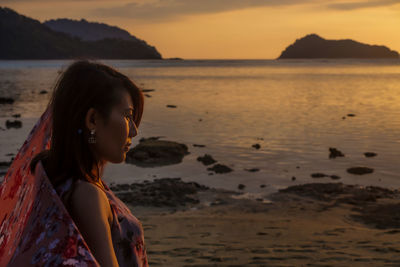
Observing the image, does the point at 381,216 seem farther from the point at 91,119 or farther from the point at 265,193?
the point at 91,119

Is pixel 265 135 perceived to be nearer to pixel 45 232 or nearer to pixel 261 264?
pixel 261 264

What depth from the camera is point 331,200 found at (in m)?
10.5

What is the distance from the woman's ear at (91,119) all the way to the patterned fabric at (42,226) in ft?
0.77

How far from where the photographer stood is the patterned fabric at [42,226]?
63.6 inches

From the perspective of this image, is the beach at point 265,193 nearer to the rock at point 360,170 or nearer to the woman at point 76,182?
the rock at point 360,170

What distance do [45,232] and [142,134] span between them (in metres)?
19.7

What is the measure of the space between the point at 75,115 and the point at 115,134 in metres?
0.18

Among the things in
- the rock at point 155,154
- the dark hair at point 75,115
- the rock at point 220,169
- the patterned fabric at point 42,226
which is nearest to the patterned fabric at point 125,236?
the patterned fabric at point 42,226

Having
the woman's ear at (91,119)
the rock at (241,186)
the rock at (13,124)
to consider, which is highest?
the woman's ear at (91,119)

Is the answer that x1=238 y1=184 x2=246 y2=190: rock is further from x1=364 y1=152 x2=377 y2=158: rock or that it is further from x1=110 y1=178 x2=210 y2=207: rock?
x1=364 y1=152 x2=377 y2=158: rock

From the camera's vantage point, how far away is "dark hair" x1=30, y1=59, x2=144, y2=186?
188 centimetres

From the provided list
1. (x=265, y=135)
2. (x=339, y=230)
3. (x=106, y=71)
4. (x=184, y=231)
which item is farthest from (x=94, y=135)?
(x=265, y=135)

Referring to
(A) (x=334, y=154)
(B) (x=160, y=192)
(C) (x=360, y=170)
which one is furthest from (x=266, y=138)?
(B) (x=160, y=192)

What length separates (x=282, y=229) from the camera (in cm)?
840
